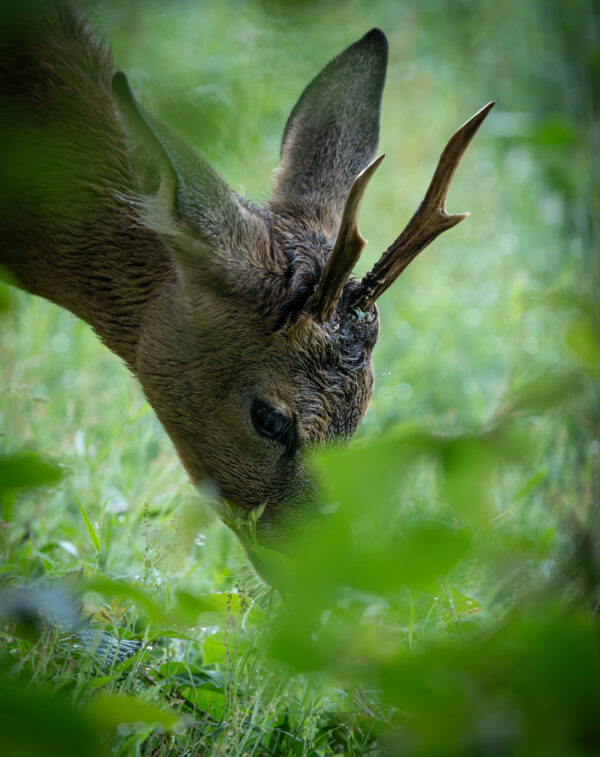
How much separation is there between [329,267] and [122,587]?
177 cm

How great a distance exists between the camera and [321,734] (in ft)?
7.39

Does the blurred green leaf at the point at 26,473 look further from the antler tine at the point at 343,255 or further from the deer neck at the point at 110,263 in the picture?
the deer neck at the point at 110,263

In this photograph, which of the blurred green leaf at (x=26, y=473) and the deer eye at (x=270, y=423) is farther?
the deer eye at (x=270, y=423)

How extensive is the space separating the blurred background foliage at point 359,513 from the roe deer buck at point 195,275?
24 cm

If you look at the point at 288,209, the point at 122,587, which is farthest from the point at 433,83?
the point at 122,587

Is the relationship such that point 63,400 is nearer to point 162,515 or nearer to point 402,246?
point 162,515

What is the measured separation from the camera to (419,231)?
9.48 ft

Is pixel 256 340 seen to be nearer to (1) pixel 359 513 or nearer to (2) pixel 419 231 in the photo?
(2) pixel 419 231

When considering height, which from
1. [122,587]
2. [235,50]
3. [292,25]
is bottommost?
[122,587]

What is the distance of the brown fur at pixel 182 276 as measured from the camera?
9.66 ft

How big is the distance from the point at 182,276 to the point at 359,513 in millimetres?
2241

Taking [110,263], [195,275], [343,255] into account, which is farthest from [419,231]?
[110,263]

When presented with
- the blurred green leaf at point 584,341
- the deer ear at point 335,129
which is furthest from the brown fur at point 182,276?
the blurred green leaf at point 584,341

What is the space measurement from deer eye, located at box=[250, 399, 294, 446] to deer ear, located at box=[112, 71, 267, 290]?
1.52 ft
